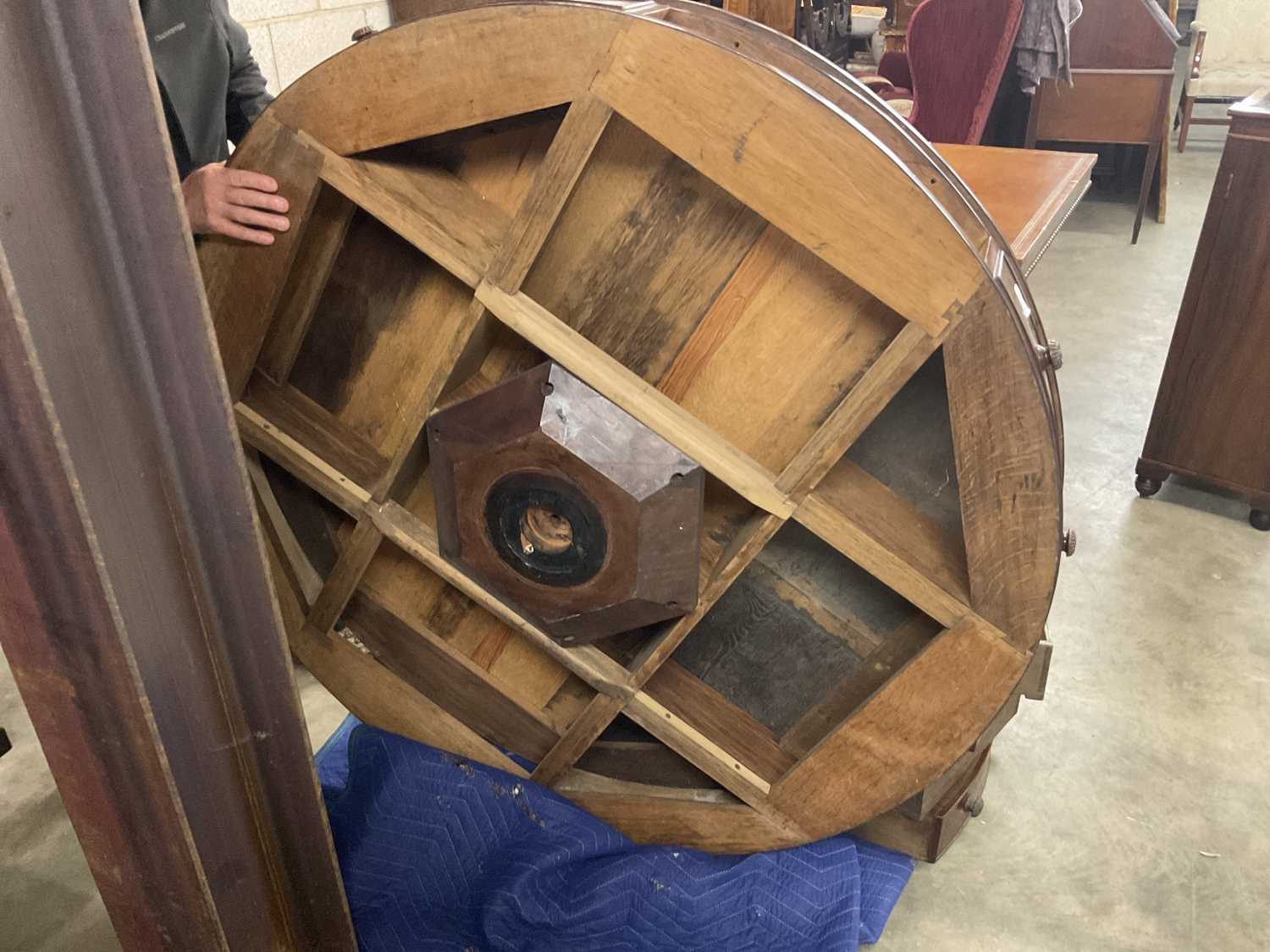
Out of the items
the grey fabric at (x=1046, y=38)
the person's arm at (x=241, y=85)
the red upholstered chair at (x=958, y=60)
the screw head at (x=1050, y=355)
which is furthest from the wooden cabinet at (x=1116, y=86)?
the screw head at (x=1050, y=355)

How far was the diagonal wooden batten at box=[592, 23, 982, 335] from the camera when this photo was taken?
1.33m

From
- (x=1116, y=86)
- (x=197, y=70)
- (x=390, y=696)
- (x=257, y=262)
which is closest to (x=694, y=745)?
(x=390, y=696)

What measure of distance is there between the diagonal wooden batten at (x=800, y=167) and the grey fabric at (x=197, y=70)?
113 cm

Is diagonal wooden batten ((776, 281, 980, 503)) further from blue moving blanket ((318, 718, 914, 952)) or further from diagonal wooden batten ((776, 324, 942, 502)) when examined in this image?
blue moving blanket ((318, 718, 914, 952))

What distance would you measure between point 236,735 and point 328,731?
1.12m

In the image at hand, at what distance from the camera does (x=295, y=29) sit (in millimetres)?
2881

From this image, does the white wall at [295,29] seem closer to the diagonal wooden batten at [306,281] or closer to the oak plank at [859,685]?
the diagonal wooden batten at [306,281]

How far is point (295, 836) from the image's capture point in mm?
1531

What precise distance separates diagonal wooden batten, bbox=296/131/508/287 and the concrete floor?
1.35m

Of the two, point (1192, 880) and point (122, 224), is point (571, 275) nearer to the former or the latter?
point (122, 224)

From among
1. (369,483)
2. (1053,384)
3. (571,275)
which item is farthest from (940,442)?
(369,483)

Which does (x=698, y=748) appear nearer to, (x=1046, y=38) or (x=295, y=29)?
(x=295, y=29)

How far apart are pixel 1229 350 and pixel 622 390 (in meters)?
2.23

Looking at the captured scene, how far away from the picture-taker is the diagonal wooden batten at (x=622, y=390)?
155cm
